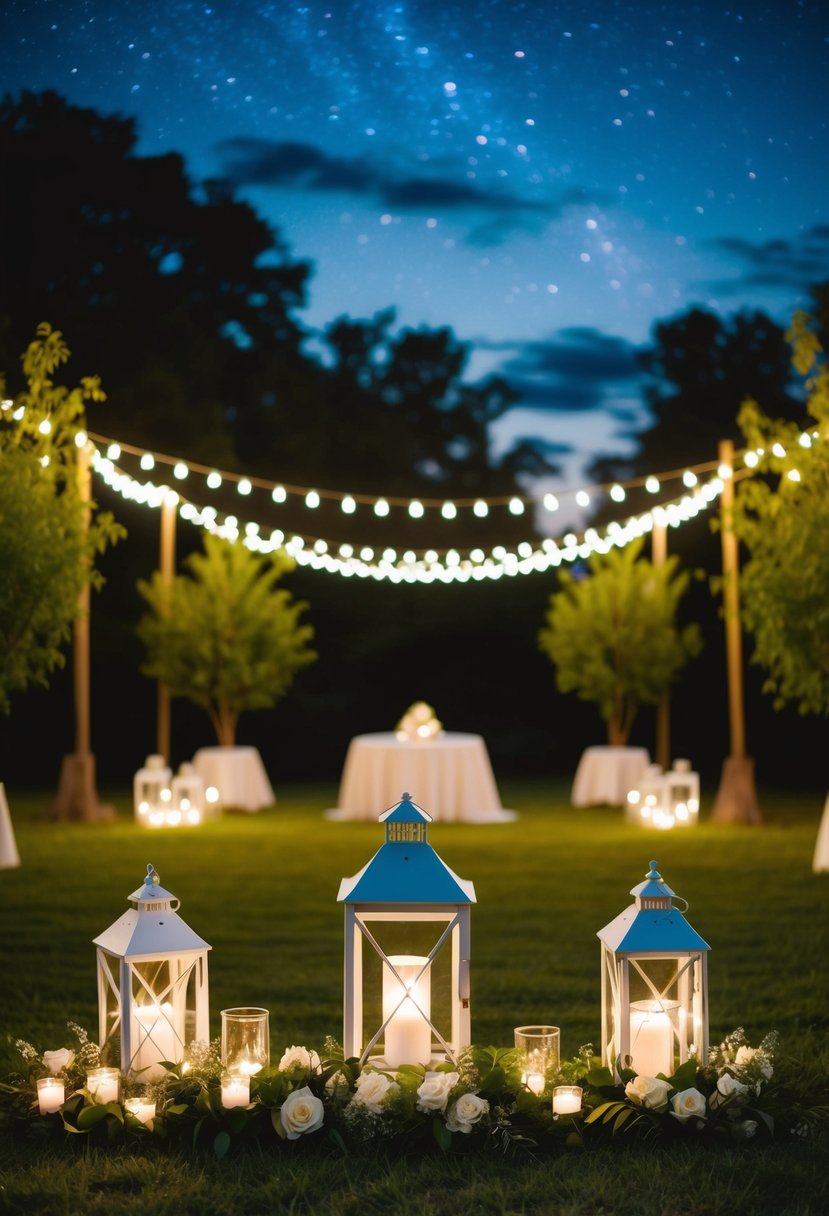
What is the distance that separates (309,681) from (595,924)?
12.6 meters

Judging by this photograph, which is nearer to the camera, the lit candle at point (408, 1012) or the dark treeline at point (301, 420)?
the lit candle at point (408, 1012)

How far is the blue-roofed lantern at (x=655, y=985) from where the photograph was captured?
3436 millimetres

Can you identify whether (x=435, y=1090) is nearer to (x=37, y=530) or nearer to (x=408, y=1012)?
(x=408, y=1012)

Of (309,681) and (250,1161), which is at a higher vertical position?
(309,681)

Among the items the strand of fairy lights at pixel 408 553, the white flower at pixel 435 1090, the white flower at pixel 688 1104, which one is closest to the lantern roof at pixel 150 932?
the white flower at pixel 435 1090

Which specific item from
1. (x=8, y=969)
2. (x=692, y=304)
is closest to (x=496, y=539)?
(x=692, y=304)

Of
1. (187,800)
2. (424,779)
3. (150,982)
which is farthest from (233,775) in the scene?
(150,982)

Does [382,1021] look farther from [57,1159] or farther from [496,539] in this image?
[496,539]

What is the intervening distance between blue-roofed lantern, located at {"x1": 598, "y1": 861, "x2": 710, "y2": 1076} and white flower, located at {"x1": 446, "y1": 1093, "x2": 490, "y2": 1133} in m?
0.40

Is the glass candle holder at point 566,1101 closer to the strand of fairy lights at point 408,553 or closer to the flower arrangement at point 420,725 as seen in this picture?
the flower arrangement at point 420,725

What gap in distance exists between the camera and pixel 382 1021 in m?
3.47

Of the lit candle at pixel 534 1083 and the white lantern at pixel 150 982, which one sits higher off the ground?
the white lantern at pixel 150 982

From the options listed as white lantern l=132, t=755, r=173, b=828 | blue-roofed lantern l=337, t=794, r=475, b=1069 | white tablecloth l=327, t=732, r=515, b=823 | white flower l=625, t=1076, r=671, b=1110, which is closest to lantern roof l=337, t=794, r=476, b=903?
blue-roofed lantern l=337, t=794, r=475, b=1069

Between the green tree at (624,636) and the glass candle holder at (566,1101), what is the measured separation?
11255mm
